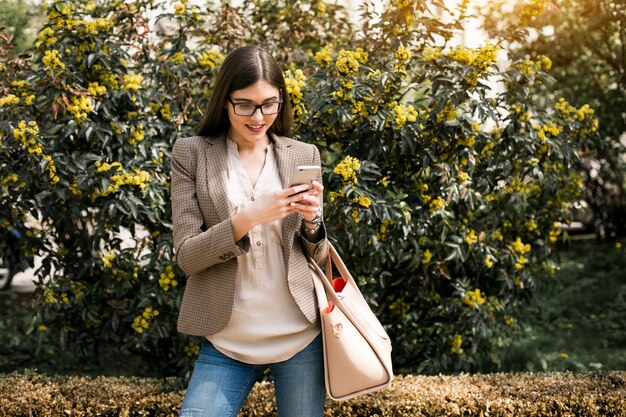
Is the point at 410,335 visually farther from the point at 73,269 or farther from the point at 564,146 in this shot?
the point at 73,269

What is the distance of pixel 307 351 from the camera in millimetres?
2348

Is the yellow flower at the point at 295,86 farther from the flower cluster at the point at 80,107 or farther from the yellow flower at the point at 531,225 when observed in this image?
the yellow flower at the point at 531,225

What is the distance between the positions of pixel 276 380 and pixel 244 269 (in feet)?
1.22

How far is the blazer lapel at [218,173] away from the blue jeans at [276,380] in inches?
16.9

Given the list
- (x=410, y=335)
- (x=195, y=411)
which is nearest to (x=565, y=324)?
(x=410, y=335)

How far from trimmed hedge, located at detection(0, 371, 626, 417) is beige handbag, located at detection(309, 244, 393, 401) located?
1010 mm

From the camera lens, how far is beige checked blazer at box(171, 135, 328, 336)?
2.21m

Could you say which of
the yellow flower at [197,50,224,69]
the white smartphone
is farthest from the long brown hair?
the yellow flower at [197,50,224,69]

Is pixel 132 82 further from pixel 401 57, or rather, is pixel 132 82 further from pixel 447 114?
pixel 447 114

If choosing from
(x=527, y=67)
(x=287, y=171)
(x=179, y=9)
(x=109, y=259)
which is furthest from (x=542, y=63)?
(x=109, y=259)

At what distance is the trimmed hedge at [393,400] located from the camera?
11.0 ft

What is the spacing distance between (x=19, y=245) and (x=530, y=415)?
280 centimetres

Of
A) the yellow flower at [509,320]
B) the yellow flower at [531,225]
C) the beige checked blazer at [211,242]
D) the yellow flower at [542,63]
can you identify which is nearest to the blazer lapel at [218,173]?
the beige checked blazer at [211,242]

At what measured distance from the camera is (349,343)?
232 cm
